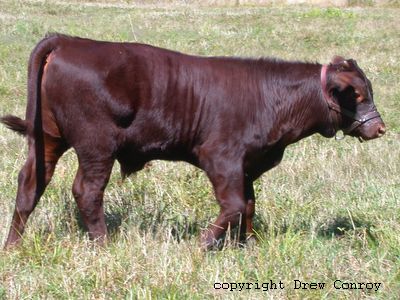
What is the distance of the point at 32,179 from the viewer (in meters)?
6.11

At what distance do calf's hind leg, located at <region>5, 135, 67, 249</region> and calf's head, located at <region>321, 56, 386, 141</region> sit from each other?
204cm

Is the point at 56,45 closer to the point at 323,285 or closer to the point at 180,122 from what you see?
the point at 180,122

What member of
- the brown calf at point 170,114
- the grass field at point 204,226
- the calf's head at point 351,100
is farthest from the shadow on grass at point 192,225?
the calf's head at point 351,100

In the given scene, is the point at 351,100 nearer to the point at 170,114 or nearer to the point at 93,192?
the point at 170,114

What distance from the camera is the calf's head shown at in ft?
20.4

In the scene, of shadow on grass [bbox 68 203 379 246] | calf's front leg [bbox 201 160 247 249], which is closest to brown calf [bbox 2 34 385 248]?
calf's front leg [bbox 201 160 247 249]

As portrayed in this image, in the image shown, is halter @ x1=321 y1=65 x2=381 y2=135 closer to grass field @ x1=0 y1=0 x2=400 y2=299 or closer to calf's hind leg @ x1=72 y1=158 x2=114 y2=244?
grass field @ x1=0 y1=0 x2=400 y2=299

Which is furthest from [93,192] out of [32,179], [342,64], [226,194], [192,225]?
[342,64]

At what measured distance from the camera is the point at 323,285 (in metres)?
5.15

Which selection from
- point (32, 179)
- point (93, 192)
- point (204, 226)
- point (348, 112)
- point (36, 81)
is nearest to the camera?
point (36, 81)

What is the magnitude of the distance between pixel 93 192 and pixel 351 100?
80.1 inches

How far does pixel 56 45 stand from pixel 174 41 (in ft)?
50.5

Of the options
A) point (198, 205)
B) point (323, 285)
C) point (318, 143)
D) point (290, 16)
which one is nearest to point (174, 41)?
point (290, 16)

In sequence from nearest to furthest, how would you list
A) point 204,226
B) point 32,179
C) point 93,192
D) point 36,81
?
point 36,81 → point 93,192 → point 32,179 → point 204,226
